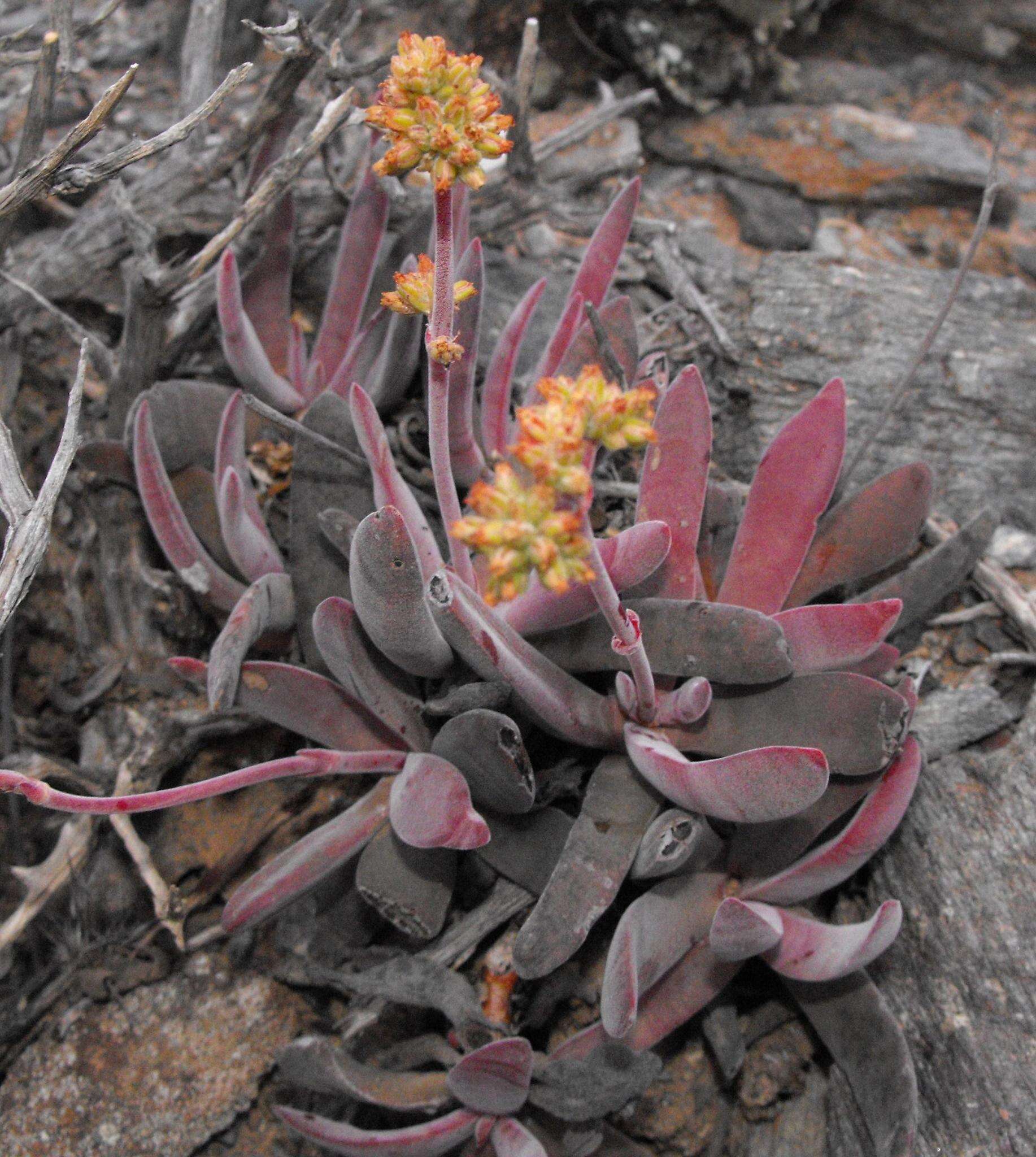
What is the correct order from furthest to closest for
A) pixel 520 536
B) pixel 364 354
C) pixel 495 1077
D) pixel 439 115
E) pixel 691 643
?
pixel 364 354, pixel 691 643, pixel 495 1077, pixel 439 115, pixel 520 536

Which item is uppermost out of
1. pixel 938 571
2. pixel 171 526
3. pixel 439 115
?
pixel 439 115

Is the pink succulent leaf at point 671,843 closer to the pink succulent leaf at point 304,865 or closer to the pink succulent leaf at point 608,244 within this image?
the pink succulent leaf at point 304,865

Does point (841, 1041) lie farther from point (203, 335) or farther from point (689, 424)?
point (203, 335)

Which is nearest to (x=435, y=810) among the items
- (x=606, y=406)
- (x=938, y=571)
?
(x=606, y=406)

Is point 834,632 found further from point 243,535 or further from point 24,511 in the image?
point 24,511

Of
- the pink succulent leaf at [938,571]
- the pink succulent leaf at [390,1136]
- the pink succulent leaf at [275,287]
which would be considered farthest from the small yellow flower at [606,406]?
the pink succulent leaf at [275,287]
